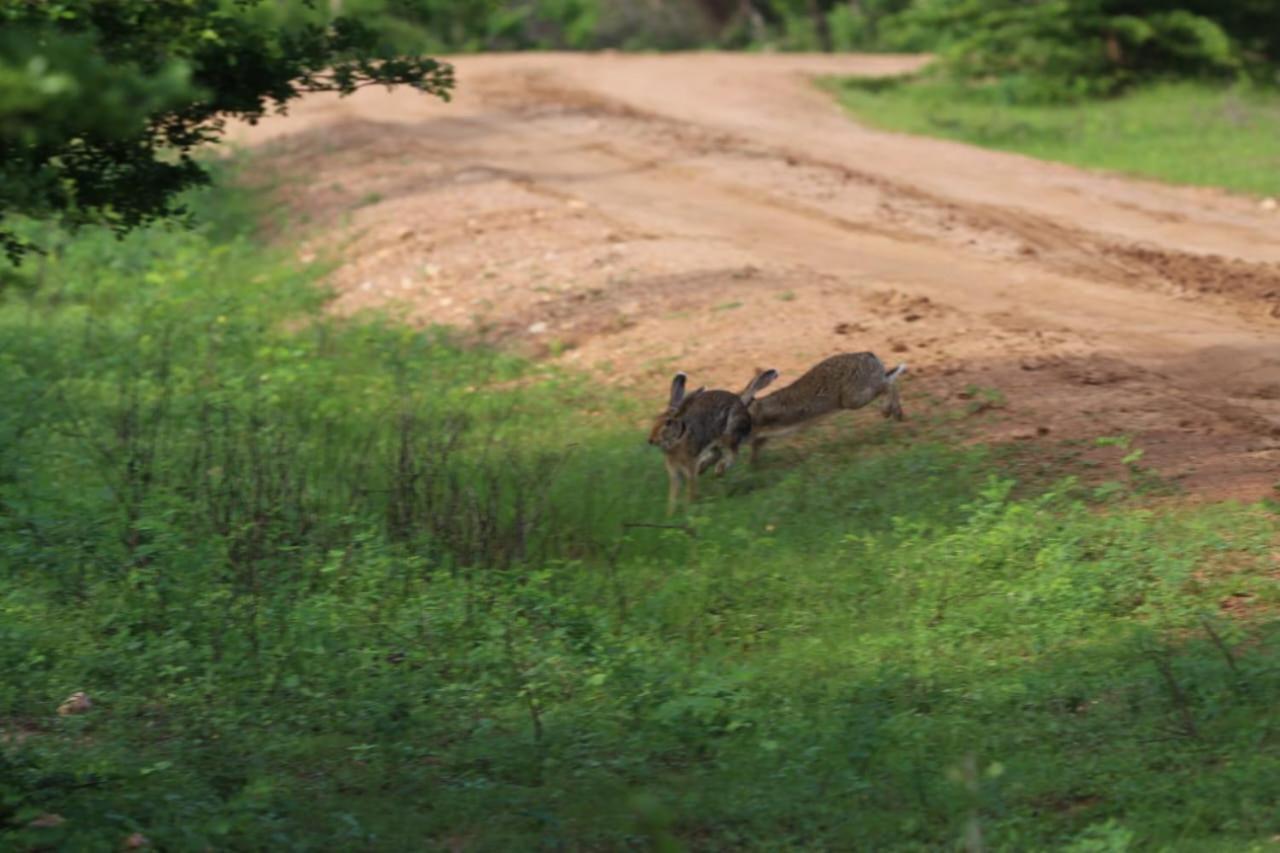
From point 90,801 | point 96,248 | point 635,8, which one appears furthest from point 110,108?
point 635,8

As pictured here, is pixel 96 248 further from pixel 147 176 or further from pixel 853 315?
pixel 147 176

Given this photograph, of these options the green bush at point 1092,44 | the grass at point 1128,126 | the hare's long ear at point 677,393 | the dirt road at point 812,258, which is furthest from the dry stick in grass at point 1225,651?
the green bush at point 1092,44

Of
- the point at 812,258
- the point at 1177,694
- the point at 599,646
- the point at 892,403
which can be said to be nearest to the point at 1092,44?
the point at 812,258

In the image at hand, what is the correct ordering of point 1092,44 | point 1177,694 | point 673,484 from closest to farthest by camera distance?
point 1177,694, point 673,484, point 1092,44

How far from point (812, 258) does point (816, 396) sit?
462cm

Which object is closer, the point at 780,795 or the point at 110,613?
the point at 780,795

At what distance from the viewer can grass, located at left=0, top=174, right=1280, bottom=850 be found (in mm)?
6410

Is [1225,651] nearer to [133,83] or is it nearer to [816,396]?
[816,396]

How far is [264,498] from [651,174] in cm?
953

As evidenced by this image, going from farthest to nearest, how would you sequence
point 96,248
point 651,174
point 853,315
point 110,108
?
point 651,174 < point 96,248 < point 853,315 < point 110,108

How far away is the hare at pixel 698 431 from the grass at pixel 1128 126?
8.72 m

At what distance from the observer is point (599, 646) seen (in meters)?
8.09

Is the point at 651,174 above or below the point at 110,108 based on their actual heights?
below

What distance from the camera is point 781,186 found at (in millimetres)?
18031
